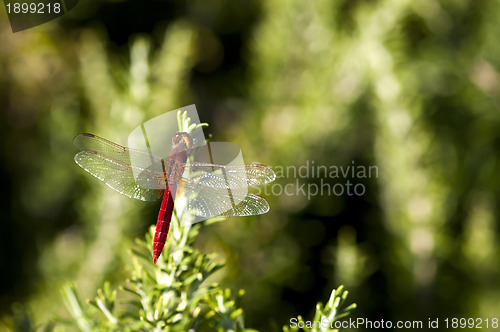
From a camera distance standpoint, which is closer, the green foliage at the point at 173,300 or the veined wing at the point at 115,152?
the green foliage at the point at 173,300

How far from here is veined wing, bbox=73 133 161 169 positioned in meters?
0.57

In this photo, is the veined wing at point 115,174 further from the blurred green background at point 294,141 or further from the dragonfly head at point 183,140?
Answer: the blurred green background at point 294,141

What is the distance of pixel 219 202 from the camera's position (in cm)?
52

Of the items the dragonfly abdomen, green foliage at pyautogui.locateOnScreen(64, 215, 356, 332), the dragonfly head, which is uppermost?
the dragonfly head

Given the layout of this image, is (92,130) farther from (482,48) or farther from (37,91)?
(482,48)

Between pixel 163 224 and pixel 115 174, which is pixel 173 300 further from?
pixel 115 174

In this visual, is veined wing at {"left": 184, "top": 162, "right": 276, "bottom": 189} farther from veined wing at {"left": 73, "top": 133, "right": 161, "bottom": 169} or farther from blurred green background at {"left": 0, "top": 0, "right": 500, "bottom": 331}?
blurred green background at {"left": 0, "top": 0, "right": 500, "bottom": 331}

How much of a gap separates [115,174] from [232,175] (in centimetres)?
15

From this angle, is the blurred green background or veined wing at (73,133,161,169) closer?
veined wing at (73,133,161,169)

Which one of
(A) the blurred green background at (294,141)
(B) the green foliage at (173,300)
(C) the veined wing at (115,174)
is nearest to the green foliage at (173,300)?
(B) the green foliage at (173,300)

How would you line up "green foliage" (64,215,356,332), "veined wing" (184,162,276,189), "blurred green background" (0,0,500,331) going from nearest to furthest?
"green foliage" (64,215,356,332) < "veined wing" (184,162,276,189) < "blurred green background" (0,0,500,331)

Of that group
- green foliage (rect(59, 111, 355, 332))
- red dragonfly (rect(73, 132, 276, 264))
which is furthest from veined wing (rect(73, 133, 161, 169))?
green foliage (rect(59, 111, 355, 332))

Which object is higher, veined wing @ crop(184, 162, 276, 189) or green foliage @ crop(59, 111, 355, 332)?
veined wing @ crop(184, 162, 276, 189)

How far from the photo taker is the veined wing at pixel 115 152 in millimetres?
574
